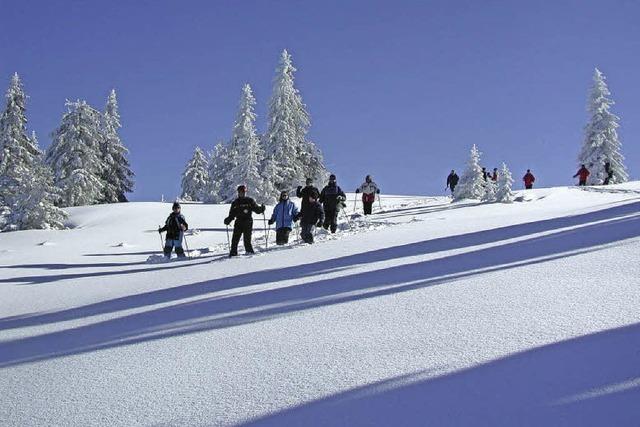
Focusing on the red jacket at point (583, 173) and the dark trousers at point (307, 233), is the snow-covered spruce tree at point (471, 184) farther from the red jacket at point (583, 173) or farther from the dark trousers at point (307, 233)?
the dark trousers at point (307, 233)

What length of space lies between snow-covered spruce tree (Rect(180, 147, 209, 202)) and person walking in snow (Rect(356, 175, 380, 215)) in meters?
45.3

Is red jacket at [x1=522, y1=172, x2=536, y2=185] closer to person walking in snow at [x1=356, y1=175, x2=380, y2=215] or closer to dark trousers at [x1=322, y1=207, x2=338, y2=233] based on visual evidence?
person walking in snow at [x1=356, y1=175, x2=380, y2=215]

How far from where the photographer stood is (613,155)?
167 feet

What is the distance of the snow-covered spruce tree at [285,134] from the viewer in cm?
5241

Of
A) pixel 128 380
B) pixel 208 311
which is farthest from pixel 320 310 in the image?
pixel 128 380

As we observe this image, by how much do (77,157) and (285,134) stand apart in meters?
18.2

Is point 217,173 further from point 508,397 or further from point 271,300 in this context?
point 508,397

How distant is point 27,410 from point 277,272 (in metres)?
6.65

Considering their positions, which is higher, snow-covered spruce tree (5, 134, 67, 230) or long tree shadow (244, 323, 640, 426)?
snow-covered spruce tree (5, 134, 67, 230)

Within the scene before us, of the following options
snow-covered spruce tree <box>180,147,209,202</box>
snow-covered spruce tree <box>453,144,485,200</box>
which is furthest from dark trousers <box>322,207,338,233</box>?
snow-covered spruce tree <box>180,147,209,202</box>

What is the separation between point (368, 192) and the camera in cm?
2677

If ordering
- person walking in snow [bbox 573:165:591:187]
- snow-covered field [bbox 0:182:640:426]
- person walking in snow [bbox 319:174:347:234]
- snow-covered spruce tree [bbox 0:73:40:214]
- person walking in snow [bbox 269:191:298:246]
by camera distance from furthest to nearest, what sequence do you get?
1. snow-covered spruce tree [bbox 0:73:40:214]
2. person walking in snow [bbox 573:165:591:187]
3. person walking in snow [bbox 319:174:347:234]
4. person walking in snow [bbox 269:191:298:246]
5. snow-covered field [bbox 0:182:640:426]

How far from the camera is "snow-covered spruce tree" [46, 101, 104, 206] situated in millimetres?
44906

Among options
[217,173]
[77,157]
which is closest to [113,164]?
[77,157]
